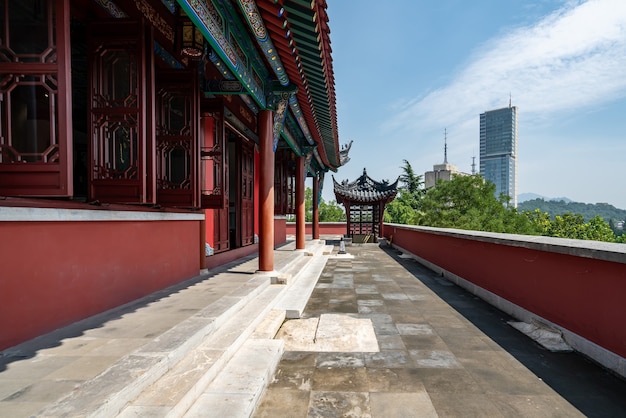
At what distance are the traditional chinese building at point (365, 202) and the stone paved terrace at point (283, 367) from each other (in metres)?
15.4

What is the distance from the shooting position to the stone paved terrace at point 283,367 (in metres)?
2.22

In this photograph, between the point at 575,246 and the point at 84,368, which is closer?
the point at 84,368

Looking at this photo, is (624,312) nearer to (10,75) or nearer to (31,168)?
(31,168)

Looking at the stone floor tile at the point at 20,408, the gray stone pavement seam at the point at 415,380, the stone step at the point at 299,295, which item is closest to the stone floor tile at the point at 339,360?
the gray stone pavement seam at the point at 415,380

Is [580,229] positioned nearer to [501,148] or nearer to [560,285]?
[560,285]

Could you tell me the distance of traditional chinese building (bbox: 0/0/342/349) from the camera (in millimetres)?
2660

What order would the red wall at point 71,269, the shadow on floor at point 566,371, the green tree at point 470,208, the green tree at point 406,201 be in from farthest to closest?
the green tree at point 406,201 < the green tree at point 470,208 < the red wall at point 71,269 < the shadow on floor at point 566,371

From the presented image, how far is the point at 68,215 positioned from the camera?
328 centimetres

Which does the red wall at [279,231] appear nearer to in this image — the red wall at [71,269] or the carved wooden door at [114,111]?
the red wall at [71,269]

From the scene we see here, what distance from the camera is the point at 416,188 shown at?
131 ft

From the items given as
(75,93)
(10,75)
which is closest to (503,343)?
(10,75)

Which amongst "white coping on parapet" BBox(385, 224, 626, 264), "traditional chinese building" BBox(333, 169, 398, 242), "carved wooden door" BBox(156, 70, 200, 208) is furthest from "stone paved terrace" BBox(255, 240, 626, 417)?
"traditional chinese building" BBox(333, 169, 398, 242)

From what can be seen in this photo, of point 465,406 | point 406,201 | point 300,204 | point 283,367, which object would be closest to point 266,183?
point 283,367

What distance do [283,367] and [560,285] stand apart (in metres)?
3.41
